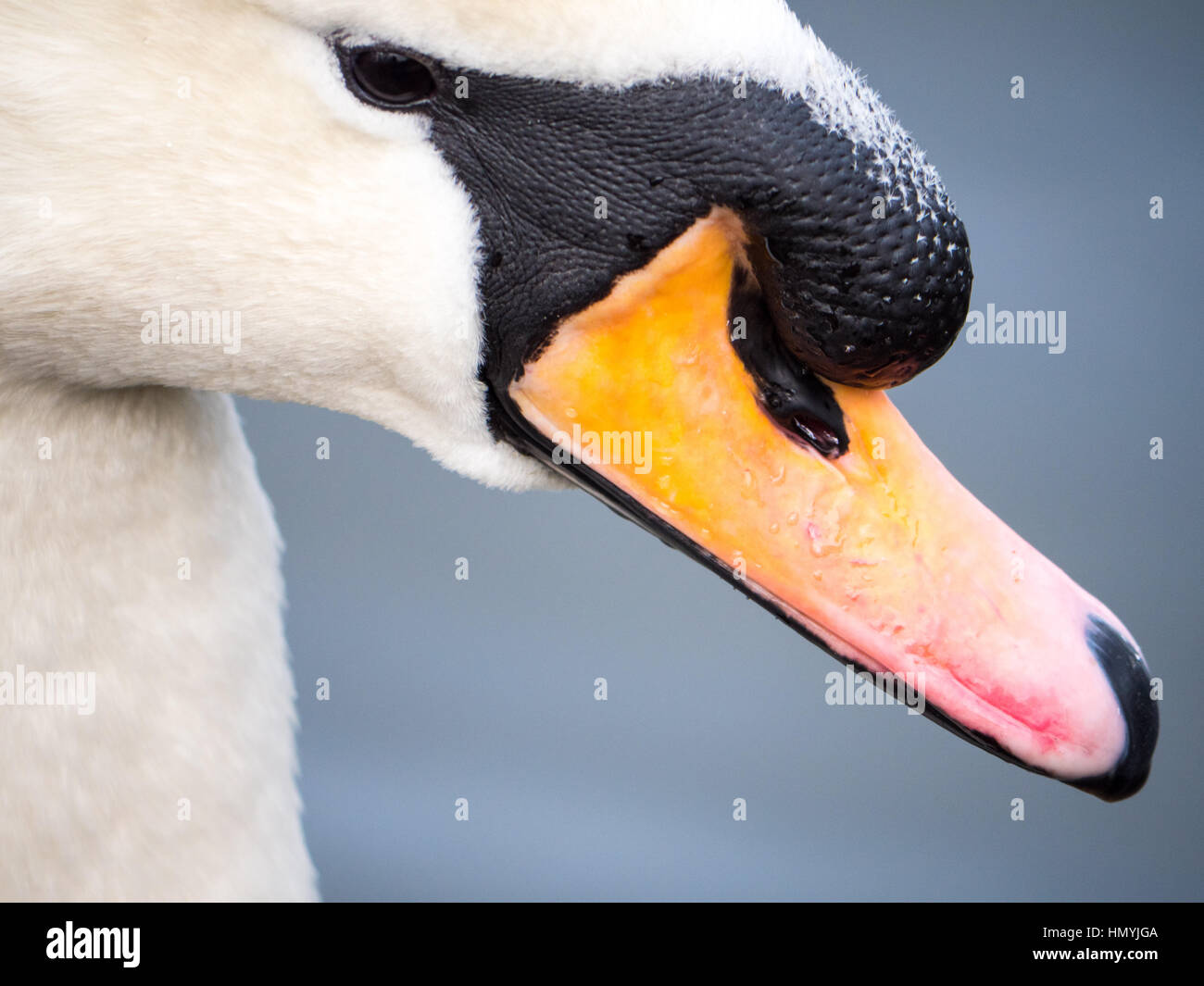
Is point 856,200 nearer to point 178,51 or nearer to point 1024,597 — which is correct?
point 1024,597

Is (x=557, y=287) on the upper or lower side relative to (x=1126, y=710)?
upper

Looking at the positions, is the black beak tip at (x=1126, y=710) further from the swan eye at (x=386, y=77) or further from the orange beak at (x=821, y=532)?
the swan eye at (x=386, y=77)

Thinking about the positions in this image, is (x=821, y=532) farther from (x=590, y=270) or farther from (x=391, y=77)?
(x=391, y=77)

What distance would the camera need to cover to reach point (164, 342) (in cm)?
99

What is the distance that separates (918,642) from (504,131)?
48 cm

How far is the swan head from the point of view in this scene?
0.88 m

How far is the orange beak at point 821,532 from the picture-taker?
3.15 feet

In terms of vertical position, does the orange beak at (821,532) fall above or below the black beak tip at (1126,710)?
above

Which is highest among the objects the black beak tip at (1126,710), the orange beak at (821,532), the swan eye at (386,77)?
the swan eye at (386,77)

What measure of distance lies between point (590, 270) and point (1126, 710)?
1.69ft

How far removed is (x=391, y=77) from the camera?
892 mm

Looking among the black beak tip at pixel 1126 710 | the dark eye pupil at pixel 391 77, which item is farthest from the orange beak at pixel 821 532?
the dark eye pupil at pixel 391 77

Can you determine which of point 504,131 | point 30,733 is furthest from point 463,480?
point 504,131

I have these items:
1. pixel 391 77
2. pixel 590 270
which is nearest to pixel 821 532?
pixel 590 270
